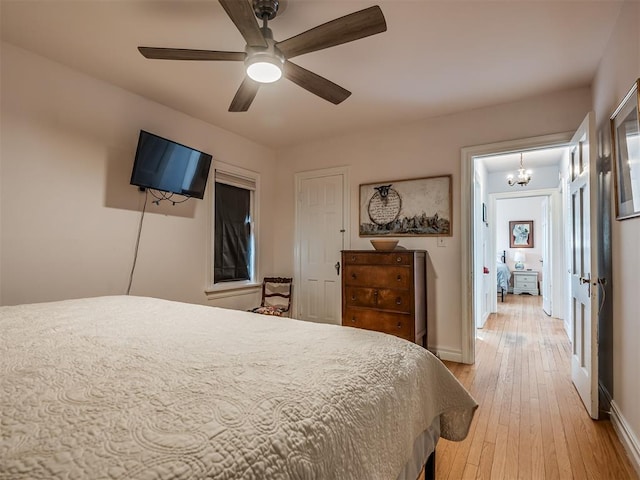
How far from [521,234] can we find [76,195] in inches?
360

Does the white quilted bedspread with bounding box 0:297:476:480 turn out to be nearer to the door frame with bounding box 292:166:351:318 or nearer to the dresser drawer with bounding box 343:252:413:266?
the dresser drawer with bounding box 343:252:413:266

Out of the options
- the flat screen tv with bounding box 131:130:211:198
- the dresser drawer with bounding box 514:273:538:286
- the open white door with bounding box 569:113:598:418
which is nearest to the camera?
the open white door with bounding box 569:113:598:418

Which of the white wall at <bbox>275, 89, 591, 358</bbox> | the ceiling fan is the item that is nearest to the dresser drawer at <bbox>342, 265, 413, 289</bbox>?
the white wall at <bbox>275, 89, 591, 358</bbox>

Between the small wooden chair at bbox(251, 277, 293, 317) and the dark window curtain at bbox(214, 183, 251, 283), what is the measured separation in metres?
0.28

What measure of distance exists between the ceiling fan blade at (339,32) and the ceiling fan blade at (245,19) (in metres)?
0.13

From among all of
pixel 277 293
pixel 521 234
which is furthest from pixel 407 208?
pixel 521 234

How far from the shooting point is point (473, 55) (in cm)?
233

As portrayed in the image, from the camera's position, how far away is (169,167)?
2.96 metres

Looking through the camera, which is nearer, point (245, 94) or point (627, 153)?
point (627, 153)

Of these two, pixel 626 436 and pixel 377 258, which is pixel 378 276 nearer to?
pixel 377 258

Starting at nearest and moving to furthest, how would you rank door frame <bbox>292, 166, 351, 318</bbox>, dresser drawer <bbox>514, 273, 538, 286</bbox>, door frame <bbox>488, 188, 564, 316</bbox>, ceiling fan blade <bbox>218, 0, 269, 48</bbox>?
ceiling fan blade <bbox>218, 0, 269, 48</bbox> → door frame <bbox>292, 166, 351, 318</bbox> → door frame <bbox>488, 188, 564, 316</bbox> → dresser drawer <bbox>514, 273, 538, 286</bbox>

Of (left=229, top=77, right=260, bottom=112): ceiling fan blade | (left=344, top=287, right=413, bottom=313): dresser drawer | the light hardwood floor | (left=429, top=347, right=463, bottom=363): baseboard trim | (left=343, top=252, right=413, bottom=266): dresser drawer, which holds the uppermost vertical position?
(left=229, top=77, right=260, bottom=112): ceiling fan blade

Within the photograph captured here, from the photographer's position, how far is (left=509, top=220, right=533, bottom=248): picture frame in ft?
27.1

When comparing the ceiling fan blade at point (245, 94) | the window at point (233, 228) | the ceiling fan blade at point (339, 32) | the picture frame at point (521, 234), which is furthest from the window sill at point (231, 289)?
the picture frame at point (521, 234)
